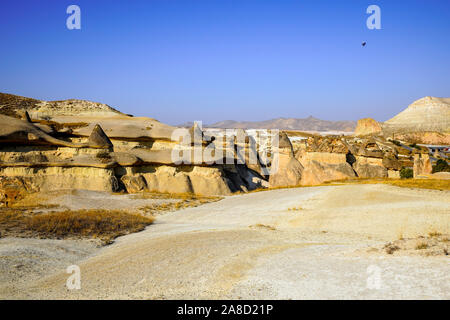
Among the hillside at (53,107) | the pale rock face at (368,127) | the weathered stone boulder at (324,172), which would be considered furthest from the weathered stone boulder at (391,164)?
the pale rock face at (368,127)

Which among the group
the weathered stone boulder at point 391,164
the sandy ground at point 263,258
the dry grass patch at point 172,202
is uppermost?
the weathered stone boulder at point 391,164

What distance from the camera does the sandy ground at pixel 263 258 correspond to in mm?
5551

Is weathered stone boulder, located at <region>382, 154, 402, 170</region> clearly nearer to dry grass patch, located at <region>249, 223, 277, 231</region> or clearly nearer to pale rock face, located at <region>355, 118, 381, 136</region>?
dry grass patch, located at <region>249, 223, 277, 231</region>

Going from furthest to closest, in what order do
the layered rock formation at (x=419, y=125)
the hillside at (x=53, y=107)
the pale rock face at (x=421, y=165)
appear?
the layered rock formation at (x=419, y=125), the hillside at (x=53, y=107), the pale rock face at (x=421, y=165)

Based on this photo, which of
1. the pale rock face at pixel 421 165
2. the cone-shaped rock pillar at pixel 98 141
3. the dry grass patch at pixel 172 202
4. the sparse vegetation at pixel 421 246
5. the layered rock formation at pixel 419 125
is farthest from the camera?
the layered rock formation at pixel 419 125

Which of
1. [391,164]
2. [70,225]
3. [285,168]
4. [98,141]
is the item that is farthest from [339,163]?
[70,225]

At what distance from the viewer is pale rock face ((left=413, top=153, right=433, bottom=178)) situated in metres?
23.5

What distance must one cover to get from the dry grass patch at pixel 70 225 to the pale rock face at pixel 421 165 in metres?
18.3

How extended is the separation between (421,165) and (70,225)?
21.9 m

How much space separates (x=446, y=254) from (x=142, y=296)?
5178 millimetres

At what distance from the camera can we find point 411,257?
6367 mm

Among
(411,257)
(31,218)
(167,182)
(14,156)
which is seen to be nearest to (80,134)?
(14,156)

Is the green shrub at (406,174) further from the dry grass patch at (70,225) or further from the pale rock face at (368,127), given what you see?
the pale rock face at (368,127)

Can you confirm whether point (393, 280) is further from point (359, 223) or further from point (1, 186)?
point (1, 186)
